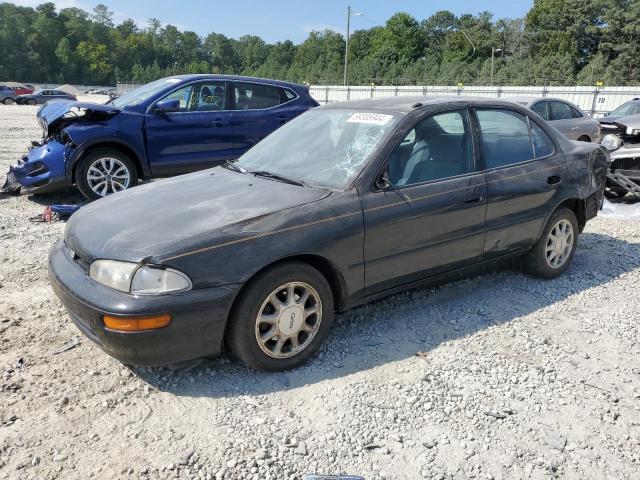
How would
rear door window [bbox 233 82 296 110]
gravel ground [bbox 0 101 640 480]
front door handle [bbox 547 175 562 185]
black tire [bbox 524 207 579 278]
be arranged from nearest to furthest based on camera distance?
gravel ground [bbox 0 101 640 480] → front door handle [bbox 547 175 562 185] → black tire [bbox 524 207 579 278] → rear door window [bbox 233 82 296 110]

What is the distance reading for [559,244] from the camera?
Answer: 4.88m

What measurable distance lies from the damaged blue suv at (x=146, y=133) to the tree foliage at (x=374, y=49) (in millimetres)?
48305

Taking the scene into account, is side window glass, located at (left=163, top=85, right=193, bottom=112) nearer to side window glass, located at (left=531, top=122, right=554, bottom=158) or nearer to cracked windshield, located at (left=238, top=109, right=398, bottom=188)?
cracked windshield, located at (left=238, top=109, right=398, bottom=188)

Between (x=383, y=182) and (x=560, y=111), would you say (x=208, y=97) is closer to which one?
(x=383, y=182)

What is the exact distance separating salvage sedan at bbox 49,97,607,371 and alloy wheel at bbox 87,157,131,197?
134 inches

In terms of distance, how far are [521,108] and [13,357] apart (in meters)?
4.28

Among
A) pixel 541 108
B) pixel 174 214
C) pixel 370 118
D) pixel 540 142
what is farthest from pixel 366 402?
pixel 541 108

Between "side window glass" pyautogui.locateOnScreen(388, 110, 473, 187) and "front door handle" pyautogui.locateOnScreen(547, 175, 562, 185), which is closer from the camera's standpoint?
"side window glass" pyautogui.locateOnScreen(388, 110, 473, 187)

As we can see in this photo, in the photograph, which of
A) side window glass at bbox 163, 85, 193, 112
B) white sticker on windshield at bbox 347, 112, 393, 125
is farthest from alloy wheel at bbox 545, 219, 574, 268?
side window glass at bbox 163, 85, 193, 112

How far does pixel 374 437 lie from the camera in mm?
2777

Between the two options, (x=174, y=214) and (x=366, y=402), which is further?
(x=174, y=214)

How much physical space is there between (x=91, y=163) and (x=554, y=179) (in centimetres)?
548

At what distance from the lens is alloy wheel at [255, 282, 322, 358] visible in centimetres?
317

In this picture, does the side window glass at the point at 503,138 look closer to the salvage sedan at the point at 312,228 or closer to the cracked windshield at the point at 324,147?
the salvage sedan at the point at 312,228
